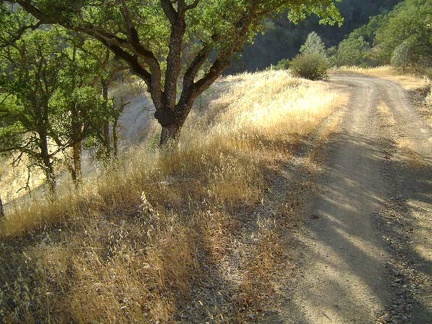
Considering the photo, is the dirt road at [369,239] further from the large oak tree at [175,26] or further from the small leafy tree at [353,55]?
the small leafy tree at [353,55]

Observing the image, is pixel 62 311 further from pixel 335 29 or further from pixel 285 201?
pixel 335 29

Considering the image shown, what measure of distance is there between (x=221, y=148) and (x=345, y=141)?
154 inches

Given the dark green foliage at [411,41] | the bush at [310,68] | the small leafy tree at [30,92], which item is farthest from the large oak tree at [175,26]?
the dark green foliage at [411,41]

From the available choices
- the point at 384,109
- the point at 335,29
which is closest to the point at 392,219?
the point at 384,109

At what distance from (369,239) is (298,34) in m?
92.0

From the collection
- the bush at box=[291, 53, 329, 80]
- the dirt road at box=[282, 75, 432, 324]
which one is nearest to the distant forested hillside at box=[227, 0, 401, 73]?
the bush at box=[291, 53, 329, 80]

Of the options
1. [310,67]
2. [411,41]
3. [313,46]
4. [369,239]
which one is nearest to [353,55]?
[313,46]

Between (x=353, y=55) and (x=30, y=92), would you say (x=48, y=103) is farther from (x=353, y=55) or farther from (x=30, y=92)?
(x=353, y=55)

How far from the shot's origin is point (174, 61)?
9727mm

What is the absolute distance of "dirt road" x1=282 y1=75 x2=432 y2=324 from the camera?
3797 mm

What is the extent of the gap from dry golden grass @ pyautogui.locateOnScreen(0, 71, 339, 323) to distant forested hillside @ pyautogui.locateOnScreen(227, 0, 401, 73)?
78.5 m

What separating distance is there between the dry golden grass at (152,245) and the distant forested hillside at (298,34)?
78484 millimetres

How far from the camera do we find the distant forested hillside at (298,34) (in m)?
84.7

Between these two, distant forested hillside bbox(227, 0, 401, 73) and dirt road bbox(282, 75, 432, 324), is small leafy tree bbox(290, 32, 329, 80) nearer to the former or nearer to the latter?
dirt road bbox(282, 75, 432, 324)
